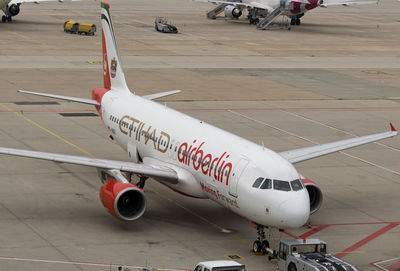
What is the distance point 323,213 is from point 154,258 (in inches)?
417

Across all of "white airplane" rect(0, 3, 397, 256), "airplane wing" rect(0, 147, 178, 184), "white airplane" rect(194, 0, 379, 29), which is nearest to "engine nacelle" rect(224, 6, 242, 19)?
"white airplane" rect(194, 0, 379, 29)

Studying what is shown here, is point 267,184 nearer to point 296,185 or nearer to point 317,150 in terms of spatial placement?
point 296,185

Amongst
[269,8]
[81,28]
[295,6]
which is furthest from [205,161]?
[269,8]

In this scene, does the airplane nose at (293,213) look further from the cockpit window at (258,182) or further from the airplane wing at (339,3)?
the airplane wing at (339,3)

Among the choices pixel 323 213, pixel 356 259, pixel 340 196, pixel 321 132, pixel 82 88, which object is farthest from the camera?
pixel 82 88

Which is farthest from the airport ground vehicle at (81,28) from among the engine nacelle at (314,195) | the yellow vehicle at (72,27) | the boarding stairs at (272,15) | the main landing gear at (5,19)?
the engine nacelle at (314,195)

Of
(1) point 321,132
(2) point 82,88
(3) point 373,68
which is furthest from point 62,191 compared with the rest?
(3) point 373,68

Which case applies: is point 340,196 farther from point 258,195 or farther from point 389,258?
point 258,195

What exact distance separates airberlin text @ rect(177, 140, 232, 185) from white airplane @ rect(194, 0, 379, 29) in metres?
83.5

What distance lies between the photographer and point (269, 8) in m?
121

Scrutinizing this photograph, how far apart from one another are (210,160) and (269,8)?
9044 cm

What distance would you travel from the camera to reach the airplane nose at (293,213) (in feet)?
97.6

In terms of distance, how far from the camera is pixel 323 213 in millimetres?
37750

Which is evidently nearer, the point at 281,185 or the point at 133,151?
the point at 281,185
